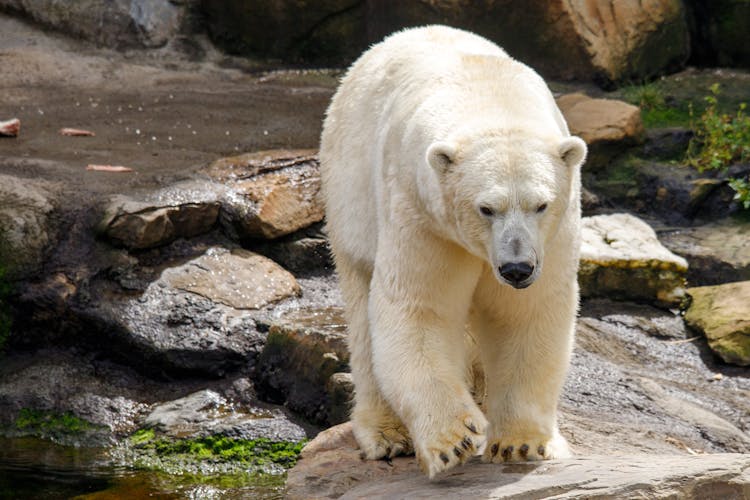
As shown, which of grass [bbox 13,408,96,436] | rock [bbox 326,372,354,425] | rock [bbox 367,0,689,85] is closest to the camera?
rock [bbox 326,372,354,425]

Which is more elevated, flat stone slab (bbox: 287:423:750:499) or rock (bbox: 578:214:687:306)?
flat stone slab (bbox: 287:423:750:499)

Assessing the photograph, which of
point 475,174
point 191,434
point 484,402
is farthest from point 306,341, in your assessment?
point 475,174

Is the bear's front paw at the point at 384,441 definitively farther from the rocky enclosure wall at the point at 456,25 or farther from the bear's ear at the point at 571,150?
the rocky enclosure wall at the point at 456,25

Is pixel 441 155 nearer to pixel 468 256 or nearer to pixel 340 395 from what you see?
pixel 468 256

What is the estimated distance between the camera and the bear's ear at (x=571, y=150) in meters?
4.20

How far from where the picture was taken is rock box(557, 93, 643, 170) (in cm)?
990

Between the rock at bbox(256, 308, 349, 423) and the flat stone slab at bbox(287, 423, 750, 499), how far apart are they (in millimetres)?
1669

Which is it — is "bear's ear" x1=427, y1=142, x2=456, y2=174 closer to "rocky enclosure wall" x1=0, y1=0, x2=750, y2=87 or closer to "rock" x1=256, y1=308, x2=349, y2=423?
"rock" x1=256, y1=308, x2=349, y2=423

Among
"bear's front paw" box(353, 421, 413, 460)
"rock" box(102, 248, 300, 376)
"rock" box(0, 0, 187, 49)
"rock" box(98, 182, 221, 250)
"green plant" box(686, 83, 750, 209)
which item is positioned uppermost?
"rock" box(0, 0, 187, 49)

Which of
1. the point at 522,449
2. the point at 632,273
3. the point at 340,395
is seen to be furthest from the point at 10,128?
the point at 522,449

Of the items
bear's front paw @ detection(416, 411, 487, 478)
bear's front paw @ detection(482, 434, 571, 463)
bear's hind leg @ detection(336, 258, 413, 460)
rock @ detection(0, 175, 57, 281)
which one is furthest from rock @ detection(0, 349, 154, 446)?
bear's front paw @ detection(416, 411, 487, 478)

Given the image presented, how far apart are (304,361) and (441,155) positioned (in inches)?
117

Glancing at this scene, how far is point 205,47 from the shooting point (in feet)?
41.3

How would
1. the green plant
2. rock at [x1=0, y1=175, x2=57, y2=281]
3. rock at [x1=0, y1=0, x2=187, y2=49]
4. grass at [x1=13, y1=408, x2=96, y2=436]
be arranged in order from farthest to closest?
rock at [x1=0, y1=0, x2=187, y2=49], the green plant, rock at [x1=0, y1=175, x2=57, y2=281], grass at [x1=13, y1=408, x2=96, y2=436]
